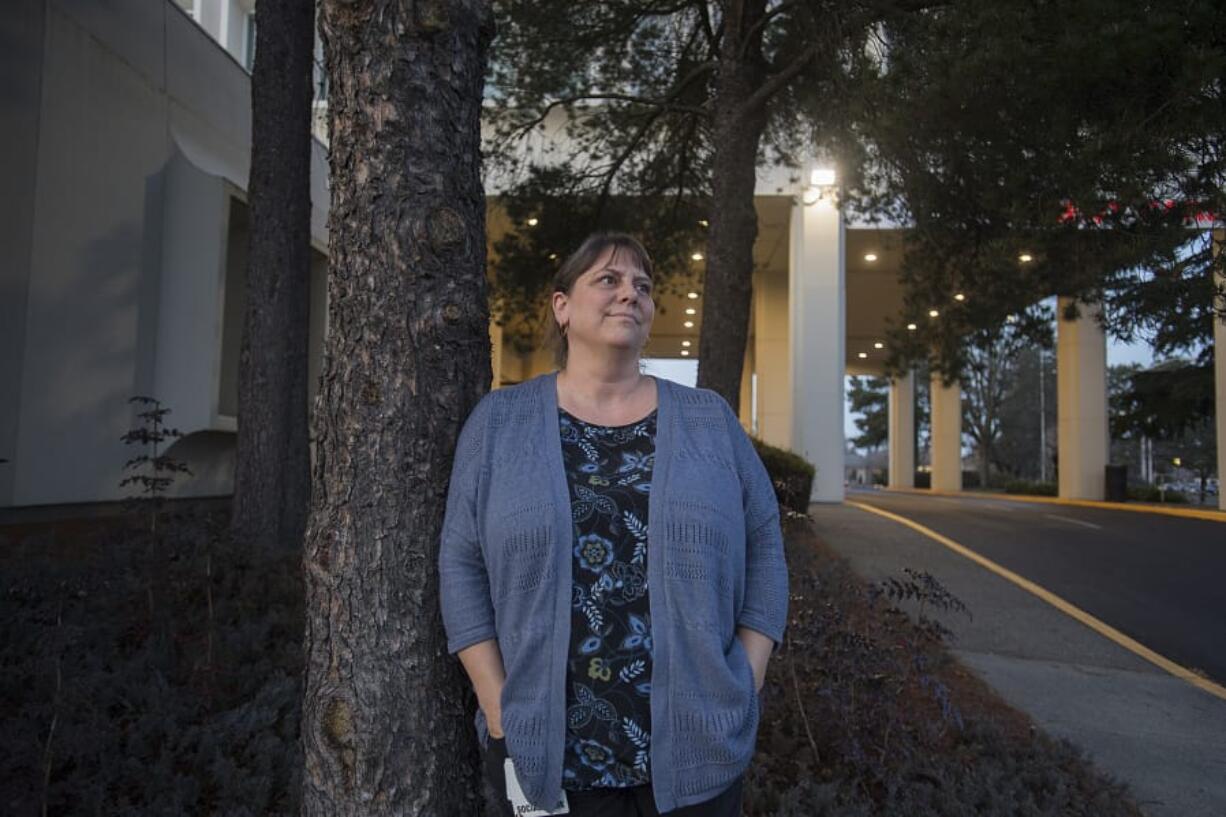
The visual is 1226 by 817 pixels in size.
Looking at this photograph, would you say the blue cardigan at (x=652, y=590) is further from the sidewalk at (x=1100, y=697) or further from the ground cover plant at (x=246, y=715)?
the sidewalk at (x=1100, y=697)

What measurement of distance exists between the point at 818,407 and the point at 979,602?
10.6 m

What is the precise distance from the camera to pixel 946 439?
3297 centimetres

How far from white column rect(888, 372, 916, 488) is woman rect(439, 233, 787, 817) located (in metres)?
35.6

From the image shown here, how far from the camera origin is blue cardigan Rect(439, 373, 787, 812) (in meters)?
1.71

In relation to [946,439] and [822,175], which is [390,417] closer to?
[822,175]

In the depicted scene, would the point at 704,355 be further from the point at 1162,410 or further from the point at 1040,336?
the point at 1162,410

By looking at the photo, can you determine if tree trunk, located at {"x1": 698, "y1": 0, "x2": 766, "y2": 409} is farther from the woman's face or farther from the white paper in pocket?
the white paper in pocket

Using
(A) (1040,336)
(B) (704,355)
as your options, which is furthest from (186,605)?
(A) (1040,336)

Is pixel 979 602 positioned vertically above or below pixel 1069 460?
below

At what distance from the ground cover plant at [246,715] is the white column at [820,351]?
12807mm

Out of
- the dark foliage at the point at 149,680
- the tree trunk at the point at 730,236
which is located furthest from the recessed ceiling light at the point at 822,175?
the dark foliage at the point at 149,680

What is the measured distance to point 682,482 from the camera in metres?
1.82

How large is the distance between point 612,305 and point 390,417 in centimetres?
56

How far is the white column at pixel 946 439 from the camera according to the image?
32.6 metres
